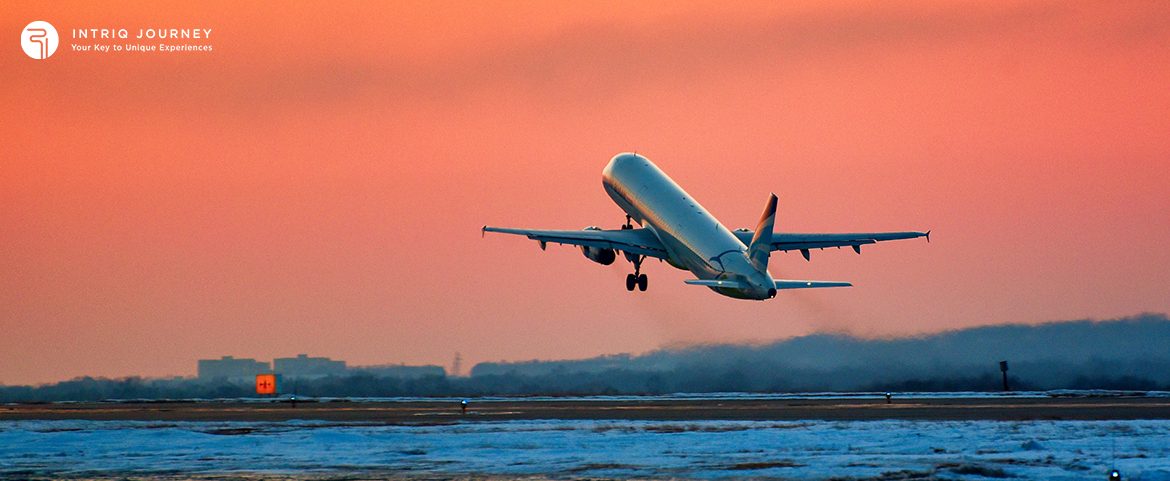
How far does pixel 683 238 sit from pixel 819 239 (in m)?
11.9

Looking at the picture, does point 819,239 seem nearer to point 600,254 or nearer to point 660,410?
point 600,254

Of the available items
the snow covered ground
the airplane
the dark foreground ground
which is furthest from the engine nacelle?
the snow covered ground

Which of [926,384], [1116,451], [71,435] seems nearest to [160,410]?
[71,435]

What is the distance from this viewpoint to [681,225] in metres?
98.1

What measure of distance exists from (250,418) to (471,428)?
16397 millimetres

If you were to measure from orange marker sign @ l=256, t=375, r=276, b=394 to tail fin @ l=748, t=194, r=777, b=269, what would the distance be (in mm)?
45393

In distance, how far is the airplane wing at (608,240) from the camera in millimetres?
103625

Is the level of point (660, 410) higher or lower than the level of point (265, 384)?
lower

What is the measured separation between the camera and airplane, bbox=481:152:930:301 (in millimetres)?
87750

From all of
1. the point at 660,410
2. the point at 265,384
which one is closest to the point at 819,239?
the point at 660,410

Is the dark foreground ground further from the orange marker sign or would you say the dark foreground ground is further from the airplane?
the orange marker sign

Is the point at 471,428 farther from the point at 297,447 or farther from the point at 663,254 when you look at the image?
the point at 663,254

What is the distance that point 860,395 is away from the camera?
9281cm

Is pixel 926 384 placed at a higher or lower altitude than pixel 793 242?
lower
